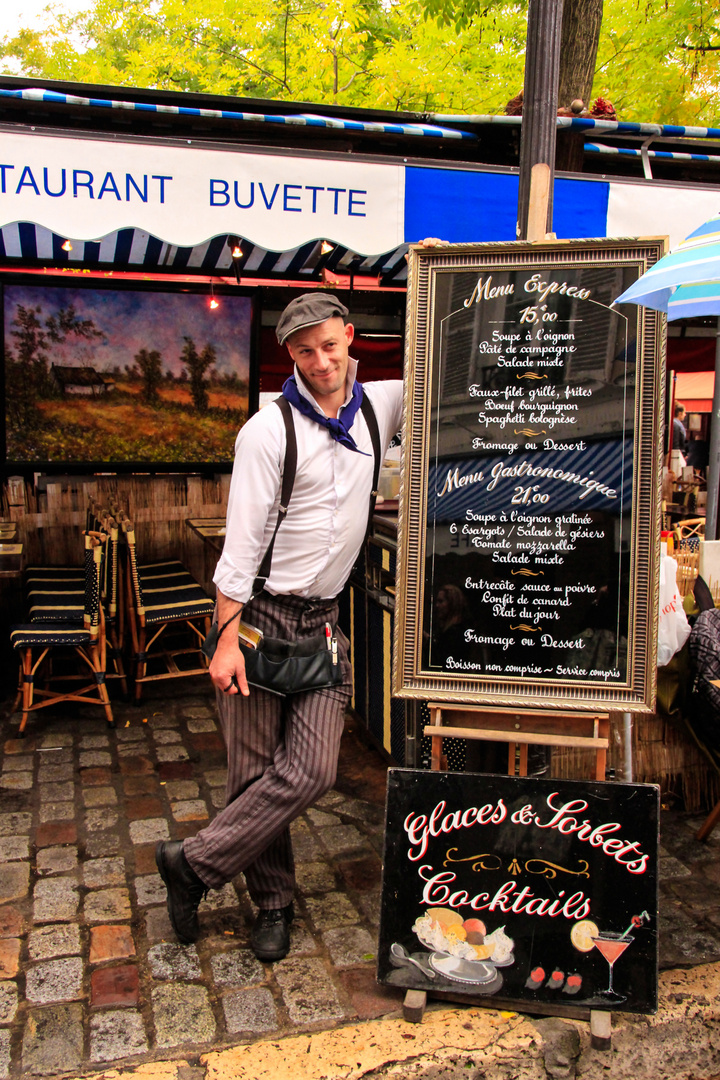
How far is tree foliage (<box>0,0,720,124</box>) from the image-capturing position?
10055 millimetres

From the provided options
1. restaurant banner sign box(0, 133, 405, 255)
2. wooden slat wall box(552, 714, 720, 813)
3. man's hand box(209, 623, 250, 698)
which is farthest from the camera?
wooden slat wall box(552, 714, 720, 813)

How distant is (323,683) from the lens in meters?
2.94

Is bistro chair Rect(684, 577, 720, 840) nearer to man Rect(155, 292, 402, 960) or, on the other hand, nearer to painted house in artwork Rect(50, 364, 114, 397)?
man Rect(155, 292, 402, 960)

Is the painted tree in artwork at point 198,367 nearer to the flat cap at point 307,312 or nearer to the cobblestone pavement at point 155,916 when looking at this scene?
the cobblestone pavement at point 155,916

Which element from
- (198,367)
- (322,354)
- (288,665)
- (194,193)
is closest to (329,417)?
(322,354)

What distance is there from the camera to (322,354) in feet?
9.22

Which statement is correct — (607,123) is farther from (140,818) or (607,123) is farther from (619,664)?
(140,818)

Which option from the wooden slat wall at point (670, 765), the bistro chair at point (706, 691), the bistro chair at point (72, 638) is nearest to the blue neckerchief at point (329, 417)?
the bistro chair at point (706, 691)

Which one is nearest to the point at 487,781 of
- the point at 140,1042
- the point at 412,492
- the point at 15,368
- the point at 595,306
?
the point at 412,492

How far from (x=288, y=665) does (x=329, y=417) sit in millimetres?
838

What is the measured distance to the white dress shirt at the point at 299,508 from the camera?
2785 millimetres

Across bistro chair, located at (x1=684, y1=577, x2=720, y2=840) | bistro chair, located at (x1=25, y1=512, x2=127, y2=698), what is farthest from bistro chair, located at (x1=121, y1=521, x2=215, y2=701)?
bistro chair, located at (x1=684, y1=577, x2=720, y2=840)

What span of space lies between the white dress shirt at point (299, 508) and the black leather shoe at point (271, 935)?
1.14m

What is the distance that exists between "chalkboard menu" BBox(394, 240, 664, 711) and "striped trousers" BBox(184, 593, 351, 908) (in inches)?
13.2
